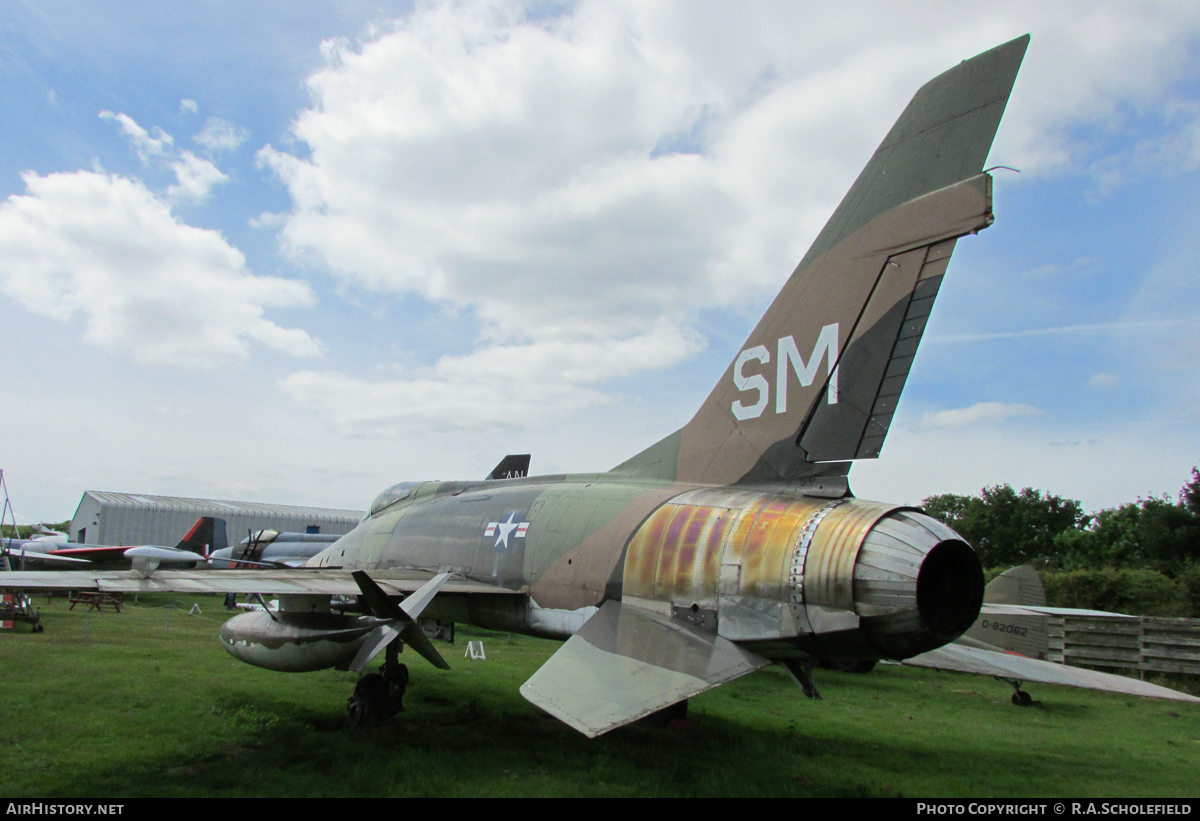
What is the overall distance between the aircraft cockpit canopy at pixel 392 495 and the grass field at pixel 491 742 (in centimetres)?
279

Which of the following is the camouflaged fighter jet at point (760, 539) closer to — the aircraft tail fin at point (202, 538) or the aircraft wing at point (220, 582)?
the aircraft wing at point (220, 582)

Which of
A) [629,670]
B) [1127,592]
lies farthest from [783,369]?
[1127,592]

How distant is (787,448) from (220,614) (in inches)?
843

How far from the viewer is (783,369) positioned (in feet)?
22.5

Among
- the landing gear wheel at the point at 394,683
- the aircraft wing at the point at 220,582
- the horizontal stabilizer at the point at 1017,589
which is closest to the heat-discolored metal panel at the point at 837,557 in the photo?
the aircraft wing at the point at 220,582

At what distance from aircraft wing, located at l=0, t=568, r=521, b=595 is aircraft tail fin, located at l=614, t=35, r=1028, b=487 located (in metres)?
3.36

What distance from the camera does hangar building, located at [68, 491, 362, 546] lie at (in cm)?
4266

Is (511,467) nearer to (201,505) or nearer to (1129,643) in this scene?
(1129,643)

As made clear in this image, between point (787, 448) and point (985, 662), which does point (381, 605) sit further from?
point (985, 662)

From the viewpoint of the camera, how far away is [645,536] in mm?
6605

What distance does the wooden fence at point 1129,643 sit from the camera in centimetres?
1477

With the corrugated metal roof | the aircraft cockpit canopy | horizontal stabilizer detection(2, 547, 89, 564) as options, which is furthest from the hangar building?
the aircraft cockpit canopy

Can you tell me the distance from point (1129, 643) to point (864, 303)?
563 inches
